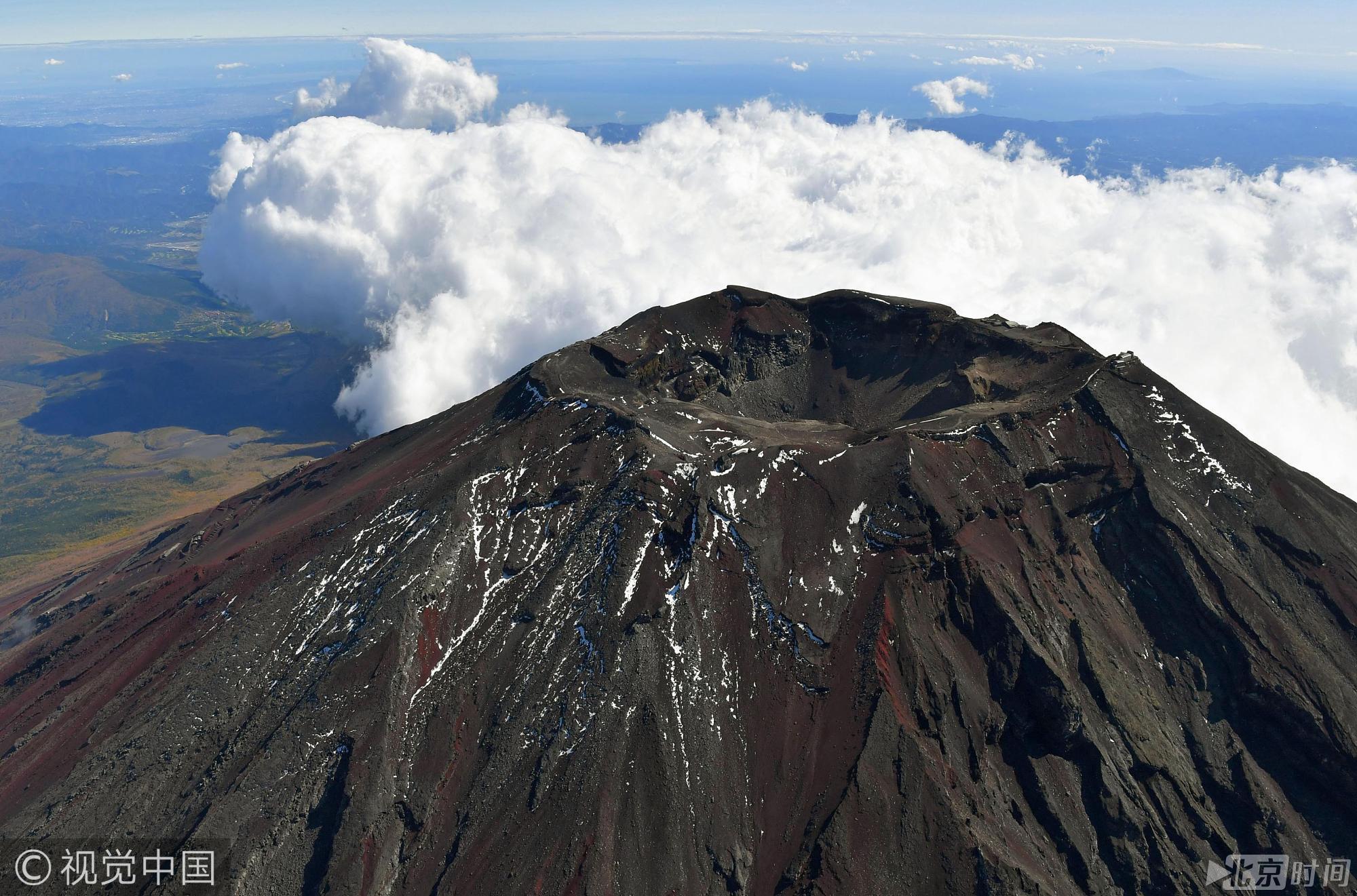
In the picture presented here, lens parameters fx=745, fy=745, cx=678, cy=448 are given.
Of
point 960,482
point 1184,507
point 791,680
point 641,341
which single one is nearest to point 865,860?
point 791,680

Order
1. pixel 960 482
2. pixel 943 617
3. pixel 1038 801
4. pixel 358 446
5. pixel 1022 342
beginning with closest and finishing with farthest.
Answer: pixel 1038 801 < pixel 943 617 < pixel 960 482 < pixel 1022 342 < pixel 358 446

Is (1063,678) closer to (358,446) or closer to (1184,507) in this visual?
(1184,507)

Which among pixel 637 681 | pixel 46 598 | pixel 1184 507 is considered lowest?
pixel 46 598

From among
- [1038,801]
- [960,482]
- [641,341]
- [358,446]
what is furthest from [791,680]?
[358,446]

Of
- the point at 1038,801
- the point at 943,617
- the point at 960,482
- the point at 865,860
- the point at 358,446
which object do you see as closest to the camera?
the point at 865,860

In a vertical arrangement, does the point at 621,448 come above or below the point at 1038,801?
above

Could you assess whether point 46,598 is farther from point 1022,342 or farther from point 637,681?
point 1022,342

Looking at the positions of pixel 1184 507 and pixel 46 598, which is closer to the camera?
pixel 1184 507
